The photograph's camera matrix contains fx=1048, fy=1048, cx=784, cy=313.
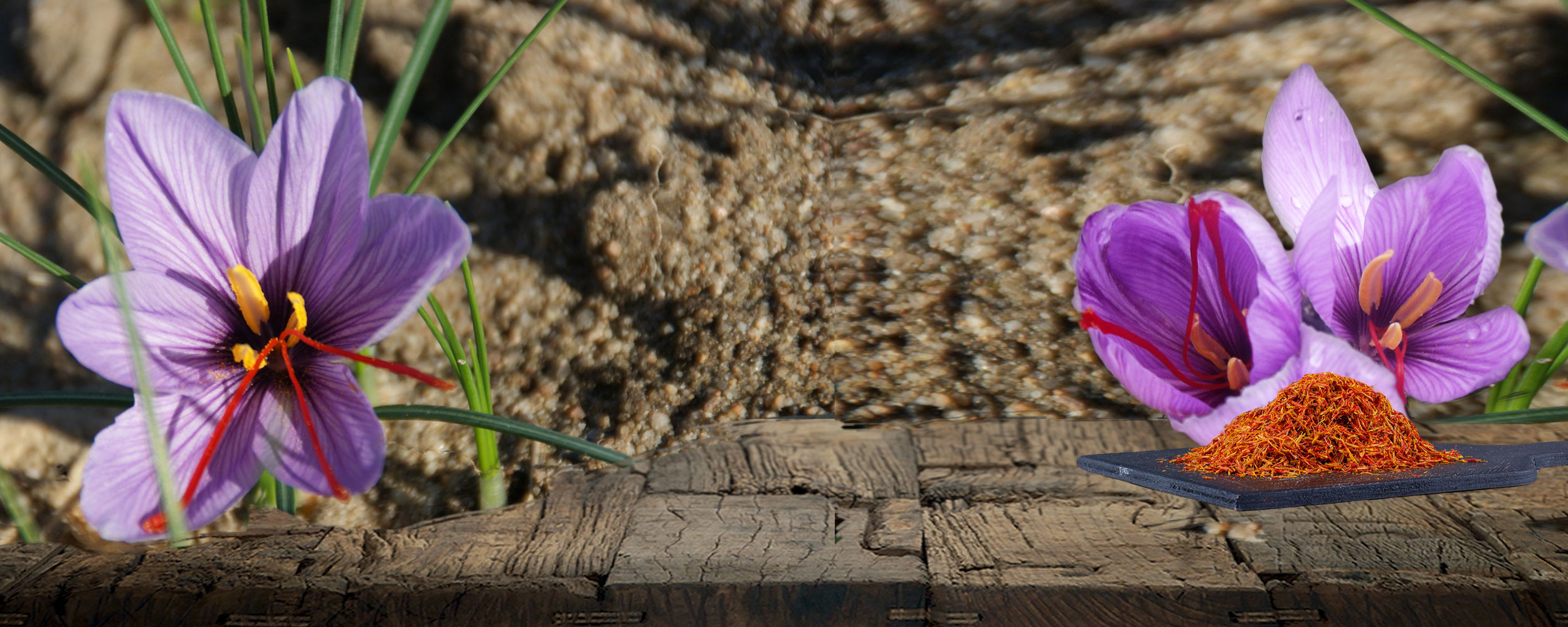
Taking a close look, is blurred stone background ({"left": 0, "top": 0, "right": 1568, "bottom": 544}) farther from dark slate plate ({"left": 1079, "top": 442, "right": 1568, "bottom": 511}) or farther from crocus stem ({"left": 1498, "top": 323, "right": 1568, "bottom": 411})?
dark slate plate ({"left": 1079, "top": 442, "right": 1568, "bottom": 511})

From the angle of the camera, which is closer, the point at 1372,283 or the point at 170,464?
the point at 170,464

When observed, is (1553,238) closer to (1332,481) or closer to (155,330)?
(1332,481)

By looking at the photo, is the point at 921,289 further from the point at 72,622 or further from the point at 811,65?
the point at 72,622

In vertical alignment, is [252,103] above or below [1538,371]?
above

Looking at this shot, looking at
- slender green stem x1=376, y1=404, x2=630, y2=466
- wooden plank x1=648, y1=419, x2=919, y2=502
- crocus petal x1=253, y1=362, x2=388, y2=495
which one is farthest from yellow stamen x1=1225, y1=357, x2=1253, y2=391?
crocus petal x1=253, y1=362, x2=388, y2=495

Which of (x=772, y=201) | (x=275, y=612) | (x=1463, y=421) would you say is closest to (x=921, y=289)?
(x=772, y=201)

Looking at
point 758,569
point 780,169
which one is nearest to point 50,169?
point 758,569
